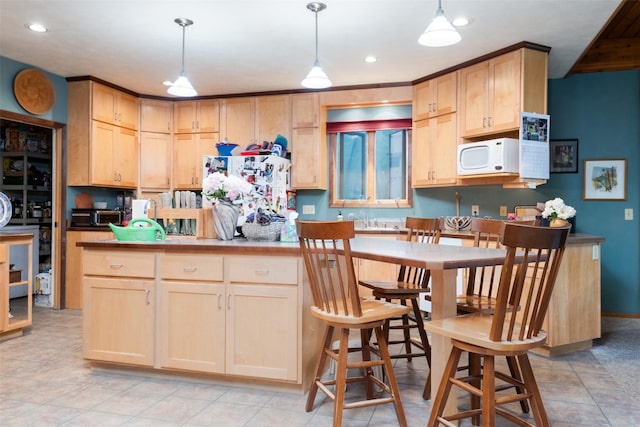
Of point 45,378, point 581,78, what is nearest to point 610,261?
point 581,78

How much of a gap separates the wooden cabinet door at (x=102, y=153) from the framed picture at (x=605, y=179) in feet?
17.0

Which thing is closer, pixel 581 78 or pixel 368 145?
pixel 581 78

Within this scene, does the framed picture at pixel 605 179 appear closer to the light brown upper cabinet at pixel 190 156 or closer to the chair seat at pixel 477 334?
the chair seat at pixel 477 334

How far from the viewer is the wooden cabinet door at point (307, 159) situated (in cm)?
525

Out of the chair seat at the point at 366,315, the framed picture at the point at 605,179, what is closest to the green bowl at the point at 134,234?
the chair seat at the point at 366,315

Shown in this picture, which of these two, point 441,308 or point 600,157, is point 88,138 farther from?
point 600,157

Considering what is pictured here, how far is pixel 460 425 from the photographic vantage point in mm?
2199

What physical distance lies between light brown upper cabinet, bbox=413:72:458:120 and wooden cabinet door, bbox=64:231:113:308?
370cm

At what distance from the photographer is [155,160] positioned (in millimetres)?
5578

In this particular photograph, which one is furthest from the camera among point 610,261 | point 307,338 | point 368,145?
point 368,145

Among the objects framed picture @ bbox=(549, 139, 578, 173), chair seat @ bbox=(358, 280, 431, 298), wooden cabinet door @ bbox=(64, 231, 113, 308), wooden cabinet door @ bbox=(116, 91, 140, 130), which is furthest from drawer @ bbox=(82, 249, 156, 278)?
framed picture @ bbox=(549, 139, 578, 173)

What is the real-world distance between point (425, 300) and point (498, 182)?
1.31 m

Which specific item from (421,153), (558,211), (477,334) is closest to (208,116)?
(421,153)

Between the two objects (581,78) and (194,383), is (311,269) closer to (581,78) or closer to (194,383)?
(194,383)
